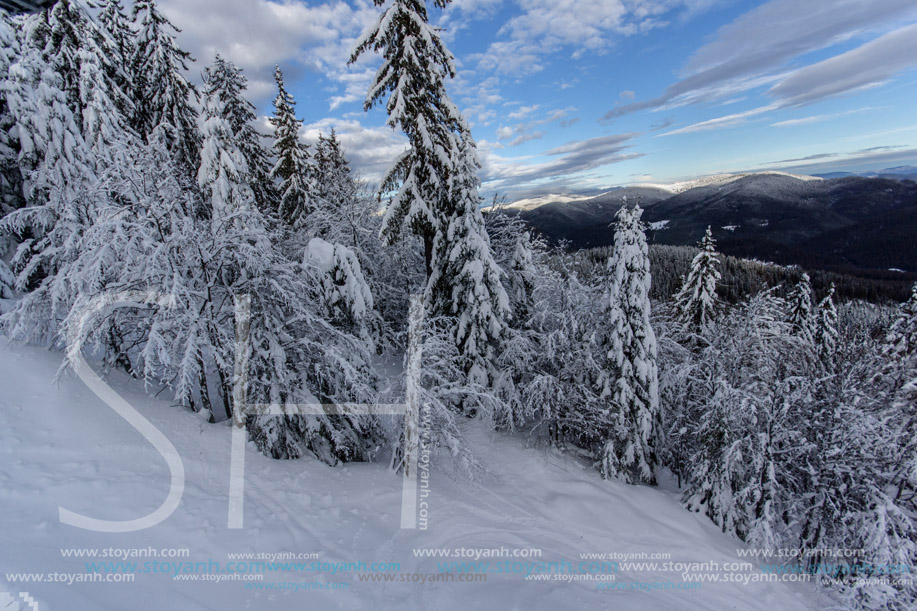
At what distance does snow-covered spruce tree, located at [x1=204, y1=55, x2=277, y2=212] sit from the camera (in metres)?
22.3

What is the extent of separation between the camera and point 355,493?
992cm

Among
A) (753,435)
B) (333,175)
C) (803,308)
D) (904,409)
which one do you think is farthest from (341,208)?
(803,308)

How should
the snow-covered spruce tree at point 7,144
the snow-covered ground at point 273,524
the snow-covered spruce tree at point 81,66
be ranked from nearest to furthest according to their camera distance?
the snow-covered ground at point 273,524 → the snow-covered spruce tree at point 7,144 → the snow-covered spruce tree at point 81,66

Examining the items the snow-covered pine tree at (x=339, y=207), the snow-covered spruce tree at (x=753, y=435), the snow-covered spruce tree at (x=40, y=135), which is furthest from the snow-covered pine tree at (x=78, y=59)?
the snow-covered spruce tree at (x=753, y=435)

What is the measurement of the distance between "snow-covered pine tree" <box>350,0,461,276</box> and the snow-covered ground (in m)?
8.16

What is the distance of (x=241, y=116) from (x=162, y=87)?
5.55 meters

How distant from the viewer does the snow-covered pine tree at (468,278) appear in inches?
543

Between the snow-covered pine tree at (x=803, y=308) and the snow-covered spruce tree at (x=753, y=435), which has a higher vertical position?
the snow-covered pine tree at (x=803, y=308)

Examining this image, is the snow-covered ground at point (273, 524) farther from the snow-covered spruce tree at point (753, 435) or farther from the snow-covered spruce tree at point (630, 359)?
the snow-covered spruce tree at point (630, 359)

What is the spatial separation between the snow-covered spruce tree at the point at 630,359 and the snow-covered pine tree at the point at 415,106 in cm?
716

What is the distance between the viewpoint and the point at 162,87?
18.1 metres

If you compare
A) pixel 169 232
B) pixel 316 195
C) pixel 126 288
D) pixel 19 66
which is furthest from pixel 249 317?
pixel 316 195

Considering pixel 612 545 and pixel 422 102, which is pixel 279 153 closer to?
pixel 422 102

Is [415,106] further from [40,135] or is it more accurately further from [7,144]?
[7,144]
